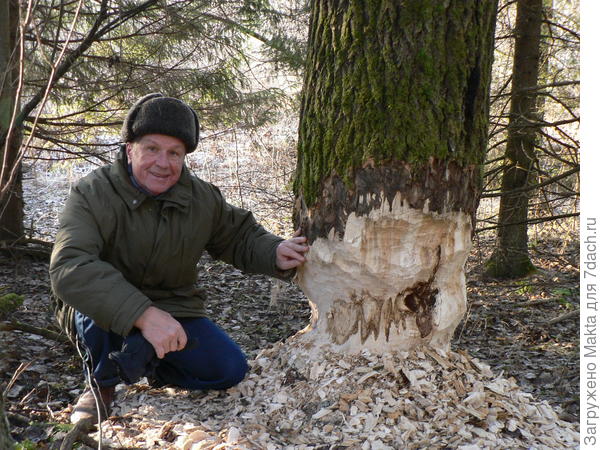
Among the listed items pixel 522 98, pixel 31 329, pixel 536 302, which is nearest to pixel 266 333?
pixel 31 329

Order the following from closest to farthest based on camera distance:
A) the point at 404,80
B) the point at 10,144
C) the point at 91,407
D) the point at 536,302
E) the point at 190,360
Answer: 1. the point at 404,80
2. the point at 91,407
3. the point at 190,360
4. the point at 10,144
5. the point at 536,302

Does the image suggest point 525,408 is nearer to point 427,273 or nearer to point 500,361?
point 427,273

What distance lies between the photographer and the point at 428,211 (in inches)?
89.0

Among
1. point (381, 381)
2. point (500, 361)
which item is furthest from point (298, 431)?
point (500, 361)

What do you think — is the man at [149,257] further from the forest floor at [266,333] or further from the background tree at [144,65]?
the background tree at [144,65]

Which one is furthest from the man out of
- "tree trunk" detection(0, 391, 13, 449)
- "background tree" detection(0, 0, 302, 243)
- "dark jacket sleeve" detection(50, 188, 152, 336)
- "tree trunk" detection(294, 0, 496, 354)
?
"background tree" detection(0, 0, 302, 243)

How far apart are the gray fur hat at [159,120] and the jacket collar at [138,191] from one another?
152 millimetres

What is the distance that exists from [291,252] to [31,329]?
1.89m

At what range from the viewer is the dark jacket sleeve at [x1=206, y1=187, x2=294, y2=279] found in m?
2.72

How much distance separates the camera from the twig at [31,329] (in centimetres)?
324

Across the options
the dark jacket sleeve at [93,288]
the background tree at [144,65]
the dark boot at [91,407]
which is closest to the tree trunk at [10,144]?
the background tree at [144,65]

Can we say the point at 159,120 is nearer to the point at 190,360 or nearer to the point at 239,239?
the point at 239,239

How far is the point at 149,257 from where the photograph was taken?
2.59 m

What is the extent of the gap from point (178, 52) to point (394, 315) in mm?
4210
